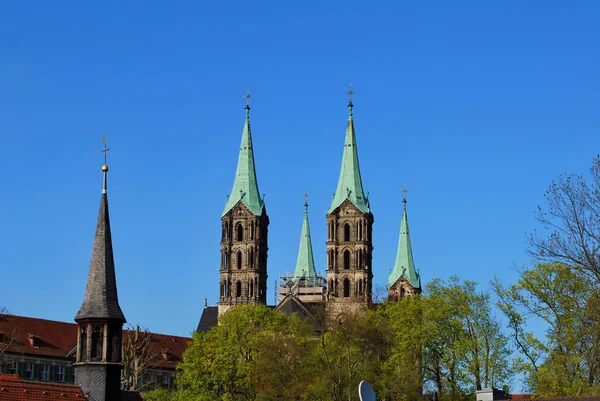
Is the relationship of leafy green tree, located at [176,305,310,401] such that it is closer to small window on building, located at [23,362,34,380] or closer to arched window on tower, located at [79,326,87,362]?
small window on building, located at [23,362,34,380]

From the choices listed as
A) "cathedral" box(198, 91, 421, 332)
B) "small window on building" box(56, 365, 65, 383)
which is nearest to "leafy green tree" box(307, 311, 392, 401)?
"small window on building" box(56, 365, 65, 383)

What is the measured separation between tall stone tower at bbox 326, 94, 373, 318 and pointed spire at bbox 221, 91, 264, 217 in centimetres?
854

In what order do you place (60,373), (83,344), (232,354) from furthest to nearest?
1. (60,373)
2. (232,354)
3. (83,344)

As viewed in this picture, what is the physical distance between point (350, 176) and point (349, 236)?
6752 mm

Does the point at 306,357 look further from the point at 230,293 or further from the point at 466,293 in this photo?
the point at 230,293

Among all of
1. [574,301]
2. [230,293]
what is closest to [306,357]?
[574,301]

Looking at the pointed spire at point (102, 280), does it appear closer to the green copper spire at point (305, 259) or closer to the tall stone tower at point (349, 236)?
the tall stone tower at point (349, 236)

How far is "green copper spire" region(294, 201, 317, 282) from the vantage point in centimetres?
13638

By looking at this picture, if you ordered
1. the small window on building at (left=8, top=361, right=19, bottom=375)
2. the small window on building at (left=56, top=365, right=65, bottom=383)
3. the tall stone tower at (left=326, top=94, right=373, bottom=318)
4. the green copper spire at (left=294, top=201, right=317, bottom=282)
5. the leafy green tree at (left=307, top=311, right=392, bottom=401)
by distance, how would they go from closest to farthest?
1. the leafy green tree at (left=307, top=311, right=392, bottom=401)
2. the small window on building at (left=8, top=361, right=19, bottom=375)
3. the small window on building at (left=56, top=365, right=65, bottom=383)
4. the tall stone tower at (left=326, top=94, right=373, bottom=318)
5. the green copper spire at (left=294, top=201, right=317, bottom=282)

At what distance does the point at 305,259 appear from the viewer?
137 m

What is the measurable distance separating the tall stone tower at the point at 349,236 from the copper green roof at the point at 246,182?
8.52 m

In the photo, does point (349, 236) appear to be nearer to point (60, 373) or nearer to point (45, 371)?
point (60, 373)

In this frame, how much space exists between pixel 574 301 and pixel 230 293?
7282 centimetres

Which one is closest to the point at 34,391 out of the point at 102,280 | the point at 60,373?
the point at 102,280
